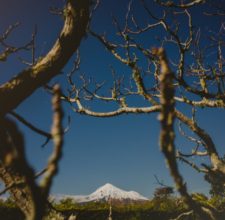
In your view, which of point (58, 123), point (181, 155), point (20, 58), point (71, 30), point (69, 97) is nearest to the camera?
point (58, 123)

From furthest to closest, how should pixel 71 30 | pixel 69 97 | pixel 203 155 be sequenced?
1. pixel 69 97
2. pixel 203 155
3. pixel 71 30

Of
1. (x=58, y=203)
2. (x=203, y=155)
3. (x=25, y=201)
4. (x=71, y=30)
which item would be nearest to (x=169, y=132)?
(x=71, y=30)

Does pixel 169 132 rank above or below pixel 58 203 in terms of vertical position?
below

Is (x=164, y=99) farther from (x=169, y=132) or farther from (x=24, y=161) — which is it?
(x=24, y=161)

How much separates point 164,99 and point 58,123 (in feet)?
0.85

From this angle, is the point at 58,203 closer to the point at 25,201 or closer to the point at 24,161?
the point at 25,201

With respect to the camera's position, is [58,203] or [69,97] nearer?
[69,97]

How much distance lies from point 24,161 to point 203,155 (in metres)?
8.44

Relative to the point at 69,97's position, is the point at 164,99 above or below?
below

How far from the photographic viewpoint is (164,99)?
808mm

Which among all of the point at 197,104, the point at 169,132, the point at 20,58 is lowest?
the point at 169,132

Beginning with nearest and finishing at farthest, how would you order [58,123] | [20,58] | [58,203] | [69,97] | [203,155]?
1. [58,123]
2. [20,58]
3. [203,155]
4. [69,97]
5. [58,203]

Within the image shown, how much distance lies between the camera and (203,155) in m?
8.76

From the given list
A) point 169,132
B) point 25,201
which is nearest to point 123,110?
point 25,201
